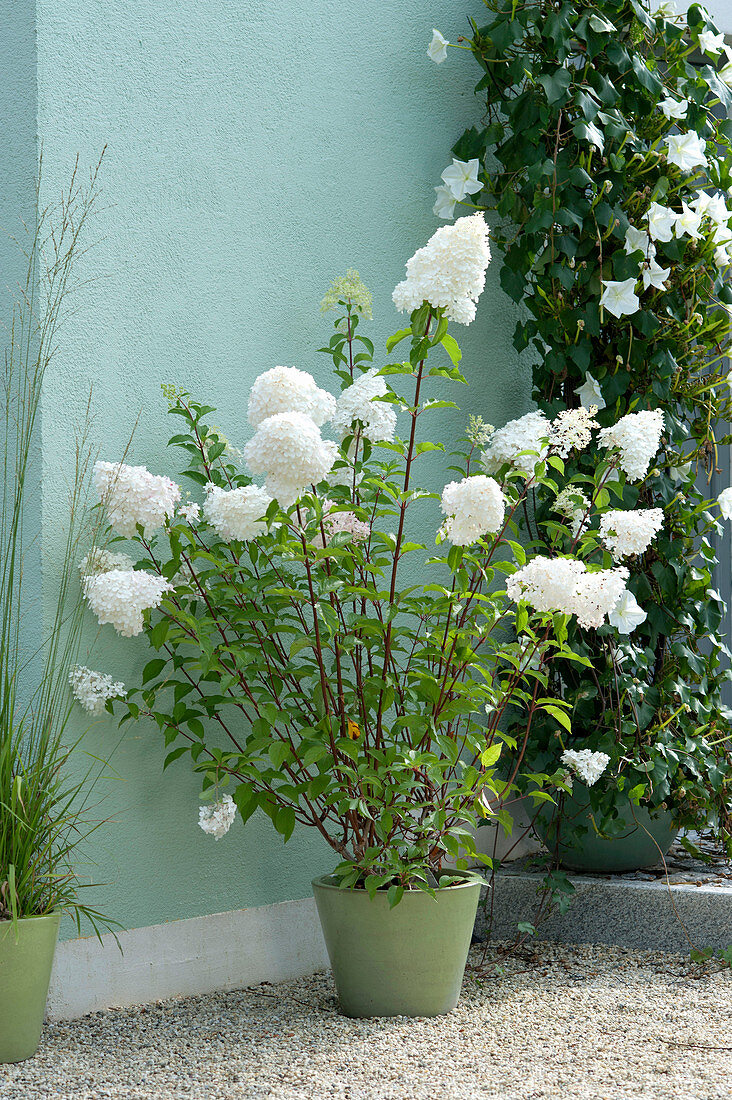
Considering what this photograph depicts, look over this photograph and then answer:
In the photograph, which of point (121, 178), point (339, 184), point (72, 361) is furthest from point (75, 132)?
point (339, 184)

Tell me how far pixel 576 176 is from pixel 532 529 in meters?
0.95

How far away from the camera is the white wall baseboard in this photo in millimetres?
2230

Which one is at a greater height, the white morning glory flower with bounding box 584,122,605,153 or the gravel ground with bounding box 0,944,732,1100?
the white morning glory flower with bounding box 584,122,605,153

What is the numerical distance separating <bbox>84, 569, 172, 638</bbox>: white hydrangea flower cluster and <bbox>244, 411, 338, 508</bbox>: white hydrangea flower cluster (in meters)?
0.34

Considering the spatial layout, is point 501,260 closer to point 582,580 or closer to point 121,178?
point 121,178

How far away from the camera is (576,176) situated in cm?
280

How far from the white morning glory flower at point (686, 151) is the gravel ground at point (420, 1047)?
1993 millimetres

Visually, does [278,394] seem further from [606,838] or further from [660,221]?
[606,838]

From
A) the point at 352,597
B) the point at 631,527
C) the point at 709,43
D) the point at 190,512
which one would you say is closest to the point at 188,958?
the point at 352,597

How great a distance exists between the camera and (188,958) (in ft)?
7.95

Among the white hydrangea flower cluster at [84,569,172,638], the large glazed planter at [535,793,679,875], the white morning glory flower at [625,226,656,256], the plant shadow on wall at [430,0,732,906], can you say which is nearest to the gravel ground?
the large glazed planter at [535,793,679,875]

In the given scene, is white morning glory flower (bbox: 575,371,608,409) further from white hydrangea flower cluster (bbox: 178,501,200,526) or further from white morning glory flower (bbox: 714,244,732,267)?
white hydrangea flower cluster (bbox: 178,501,200,526)

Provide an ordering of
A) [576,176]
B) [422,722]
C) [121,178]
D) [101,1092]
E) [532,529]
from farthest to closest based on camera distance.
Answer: [532,529]
[576,176]
[121,178]
[422,722]
[101,1092]

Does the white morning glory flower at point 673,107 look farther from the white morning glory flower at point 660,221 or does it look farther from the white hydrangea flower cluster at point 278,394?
the white hydrangea flower cluster at point 278,394
